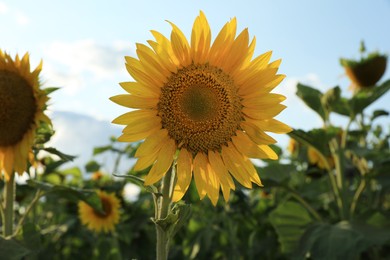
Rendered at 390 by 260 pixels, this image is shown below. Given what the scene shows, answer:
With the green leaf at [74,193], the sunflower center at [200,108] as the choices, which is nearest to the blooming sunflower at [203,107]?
the sunflower center at [200,108]

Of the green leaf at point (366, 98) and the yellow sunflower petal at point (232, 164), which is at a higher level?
the green leaf at point (366, 98)

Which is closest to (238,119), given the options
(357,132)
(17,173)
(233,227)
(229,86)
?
(229,86)

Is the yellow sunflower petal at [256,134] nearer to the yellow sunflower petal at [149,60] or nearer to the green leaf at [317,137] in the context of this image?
the yellow sunflower petal at [149,60]

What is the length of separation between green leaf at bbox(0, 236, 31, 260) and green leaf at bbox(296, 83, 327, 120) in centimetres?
150

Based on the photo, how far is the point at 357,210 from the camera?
3.29m

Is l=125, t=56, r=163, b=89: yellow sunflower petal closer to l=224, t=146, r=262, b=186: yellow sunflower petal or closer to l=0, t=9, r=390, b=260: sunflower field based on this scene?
l=0, t=9, r=390, b=260: sunflower field

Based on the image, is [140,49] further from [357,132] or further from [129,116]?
[357,132]

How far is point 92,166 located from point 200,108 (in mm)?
2548

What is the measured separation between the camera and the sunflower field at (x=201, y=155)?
1586mm

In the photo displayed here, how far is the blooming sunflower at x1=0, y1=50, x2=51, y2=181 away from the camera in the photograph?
2.19 metres

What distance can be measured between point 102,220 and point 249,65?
6.60 ft

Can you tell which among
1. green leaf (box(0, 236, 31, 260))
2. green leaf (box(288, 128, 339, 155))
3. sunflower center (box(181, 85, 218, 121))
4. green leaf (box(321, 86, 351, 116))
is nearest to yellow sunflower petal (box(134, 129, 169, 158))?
sunflower center (box(181, 85, 218, 121))

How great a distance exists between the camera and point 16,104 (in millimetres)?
2205

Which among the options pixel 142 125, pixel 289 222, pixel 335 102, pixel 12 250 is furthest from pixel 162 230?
pixel 335 102
